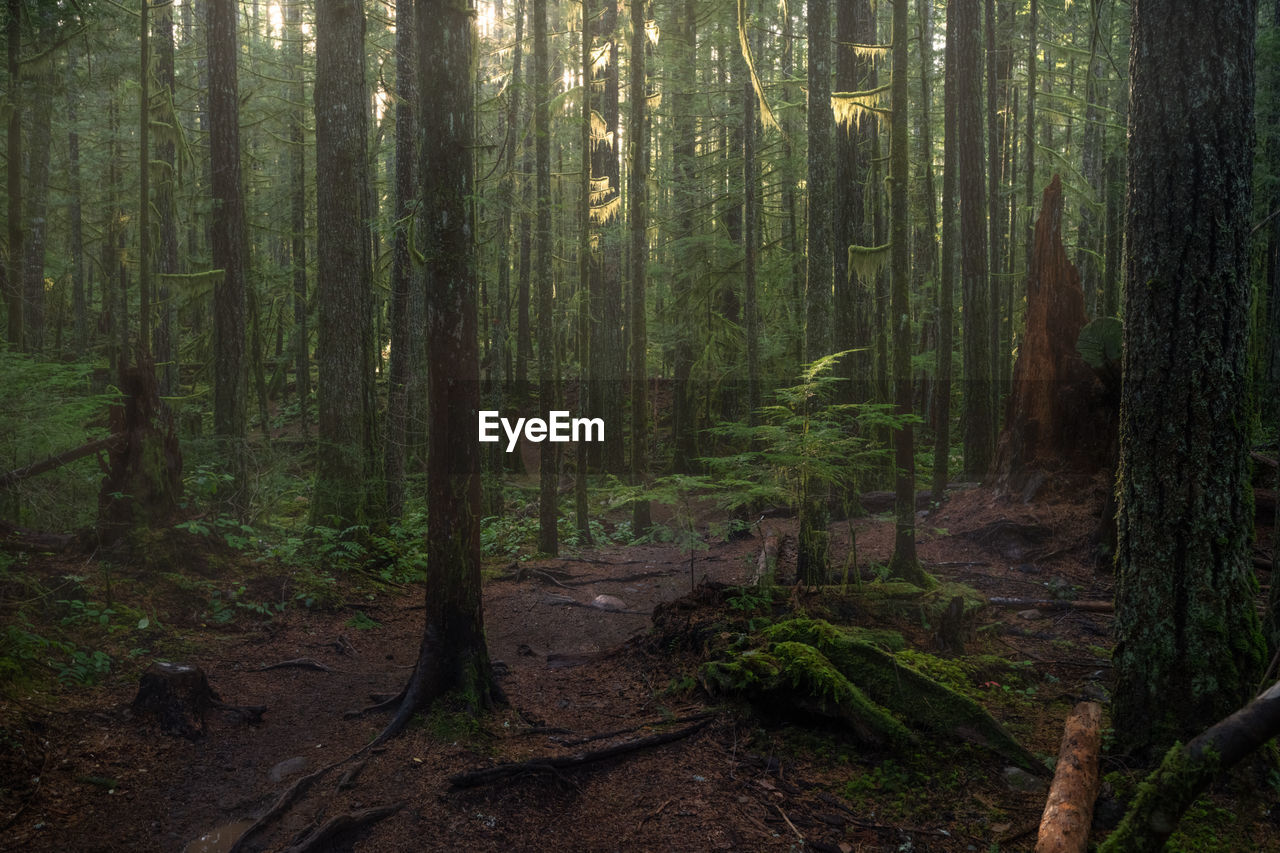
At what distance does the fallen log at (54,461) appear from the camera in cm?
772

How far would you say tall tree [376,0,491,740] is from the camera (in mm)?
6156

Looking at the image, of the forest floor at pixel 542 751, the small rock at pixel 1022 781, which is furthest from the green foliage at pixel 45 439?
the small rock at pixel 1022 781

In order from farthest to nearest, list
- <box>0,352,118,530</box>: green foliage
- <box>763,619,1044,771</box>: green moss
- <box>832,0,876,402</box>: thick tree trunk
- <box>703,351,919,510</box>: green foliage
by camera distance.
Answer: <box>832,0,876,402</box>: thick tree trunk < <box>0,352,118,530</box>: green foliage < <box>703,351,919,510</box>: green foliage < <box>763,619,1044,771</box>: green moss

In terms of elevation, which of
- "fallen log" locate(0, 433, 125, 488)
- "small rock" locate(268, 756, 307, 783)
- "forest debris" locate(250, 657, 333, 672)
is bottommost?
"small rock" locate(268, 756, 307, 783)

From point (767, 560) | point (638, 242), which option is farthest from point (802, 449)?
point (638, 242)

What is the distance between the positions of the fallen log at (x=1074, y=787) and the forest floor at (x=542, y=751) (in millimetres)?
180

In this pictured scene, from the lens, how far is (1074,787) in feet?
14.6

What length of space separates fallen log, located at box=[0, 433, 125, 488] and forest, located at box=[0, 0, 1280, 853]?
0.08m

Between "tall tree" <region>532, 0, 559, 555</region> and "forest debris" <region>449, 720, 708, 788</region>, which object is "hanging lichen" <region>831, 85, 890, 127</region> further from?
"forest debris" <region>449, 720, 708, 788</region>

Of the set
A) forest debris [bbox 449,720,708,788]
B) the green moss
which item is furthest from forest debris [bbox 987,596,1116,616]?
forest debris [bbox 449,720,708,788]

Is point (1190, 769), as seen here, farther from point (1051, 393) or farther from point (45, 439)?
point (1051, 393)

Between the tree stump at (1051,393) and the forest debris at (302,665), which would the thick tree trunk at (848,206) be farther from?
the forest debris at (302,665)

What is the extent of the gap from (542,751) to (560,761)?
1.14 feet

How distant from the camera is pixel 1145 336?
493 centimetres
